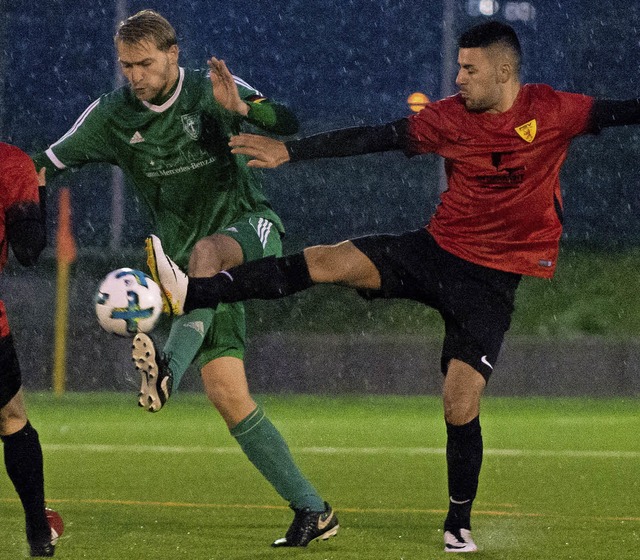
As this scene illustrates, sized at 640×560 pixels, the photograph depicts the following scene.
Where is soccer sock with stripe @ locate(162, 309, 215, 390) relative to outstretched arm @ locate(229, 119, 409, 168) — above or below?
below

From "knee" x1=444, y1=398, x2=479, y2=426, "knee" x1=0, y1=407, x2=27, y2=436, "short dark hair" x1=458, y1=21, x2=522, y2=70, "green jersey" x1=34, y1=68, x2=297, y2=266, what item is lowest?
"knee" x1=444, y1=398, x2=479, y2=426

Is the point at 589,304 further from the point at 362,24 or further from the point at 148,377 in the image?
the point at 148,377

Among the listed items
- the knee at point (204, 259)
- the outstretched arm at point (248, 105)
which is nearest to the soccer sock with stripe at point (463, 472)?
the knee at point (204, 259)

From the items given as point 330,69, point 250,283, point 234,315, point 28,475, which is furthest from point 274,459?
point 330,69

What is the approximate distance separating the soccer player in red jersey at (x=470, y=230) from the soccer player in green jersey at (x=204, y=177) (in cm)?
28

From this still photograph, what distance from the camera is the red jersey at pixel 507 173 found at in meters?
7.06

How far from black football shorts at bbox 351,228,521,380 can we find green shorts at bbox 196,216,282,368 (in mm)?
467

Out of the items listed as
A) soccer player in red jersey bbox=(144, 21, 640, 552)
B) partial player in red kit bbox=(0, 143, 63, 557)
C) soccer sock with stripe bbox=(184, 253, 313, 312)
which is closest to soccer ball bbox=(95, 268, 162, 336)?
soccer sock with stripe bbox=(184, 253, 313, 312)

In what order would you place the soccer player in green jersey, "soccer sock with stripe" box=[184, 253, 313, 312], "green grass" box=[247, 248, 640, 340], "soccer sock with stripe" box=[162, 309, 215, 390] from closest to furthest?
"soccer sock with stripe" box=[162, 309, 215, 390] → "soccer sock with stripe" box=[184, 253, 313, 312] → the soccer player in green jersey → "green grass" box=[247, 248, 640, 340]

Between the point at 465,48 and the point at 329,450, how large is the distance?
5.05 meters

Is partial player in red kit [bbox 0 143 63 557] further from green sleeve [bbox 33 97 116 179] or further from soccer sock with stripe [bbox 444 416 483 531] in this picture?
soccer sock with stripe [bbox 444 416 483 531]

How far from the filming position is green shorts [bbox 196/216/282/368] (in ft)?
24.0

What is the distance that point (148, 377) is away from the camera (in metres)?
6.46

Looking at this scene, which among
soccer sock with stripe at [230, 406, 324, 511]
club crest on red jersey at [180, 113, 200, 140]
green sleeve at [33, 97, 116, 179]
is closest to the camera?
soccer sock with stripe at [230, 406, 324, 511]
